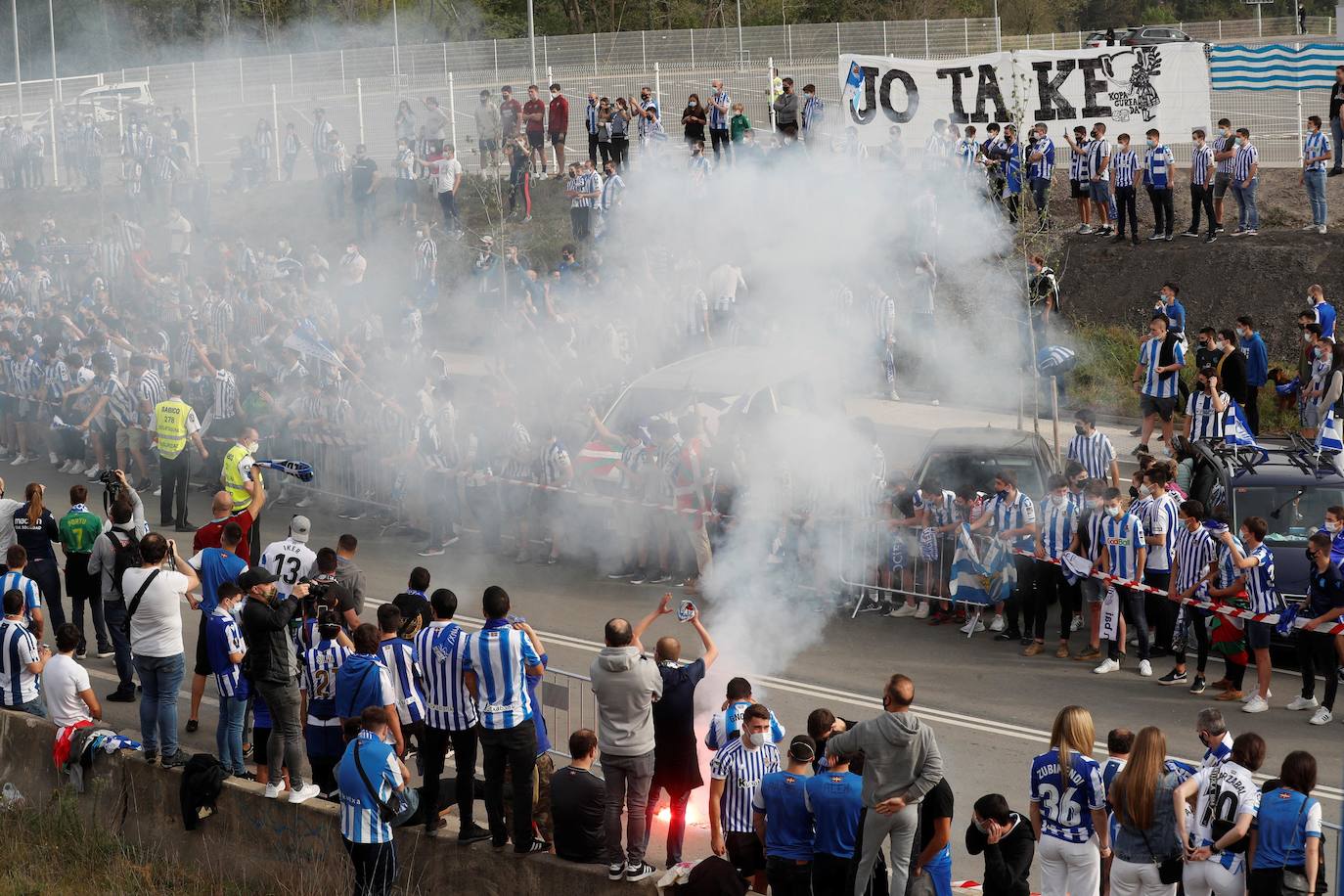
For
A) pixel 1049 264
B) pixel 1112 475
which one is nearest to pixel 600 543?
pixel 1112 475

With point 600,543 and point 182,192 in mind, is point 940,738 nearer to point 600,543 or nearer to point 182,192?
point 600,543

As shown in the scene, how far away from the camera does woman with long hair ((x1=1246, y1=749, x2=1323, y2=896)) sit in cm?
721

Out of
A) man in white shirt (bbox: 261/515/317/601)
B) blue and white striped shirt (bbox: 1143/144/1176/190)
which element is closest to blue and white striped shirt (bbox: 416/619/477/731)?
man in white shirt (bbox: 261/515/317/601)

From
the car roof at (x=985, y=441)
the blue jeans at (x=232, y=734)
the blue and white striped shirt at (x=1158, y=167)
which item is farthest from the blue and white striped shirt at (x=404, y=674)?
the blue and white striped shirt at (x=1158, y=167)

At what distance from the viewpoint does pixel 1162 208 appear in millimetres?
21688

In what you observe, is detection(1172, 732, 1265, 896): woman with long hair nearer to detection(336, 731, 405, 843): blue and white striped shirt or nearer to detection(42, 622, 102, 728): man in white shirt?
detection(336, 731, 405, 843): blue and white striped shirt

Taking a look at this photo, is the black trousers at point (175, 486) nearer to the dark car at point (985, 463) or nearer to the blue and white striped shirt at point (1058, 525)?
the dark car at point (985, 463)

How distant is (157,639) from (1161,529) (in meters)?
7.23

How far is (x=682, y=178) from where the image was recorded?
2166 cm

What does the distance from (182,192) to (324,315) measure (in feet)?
38.8

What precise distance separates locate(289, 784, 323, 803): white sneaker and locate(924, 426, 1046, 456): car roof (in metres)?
6.91

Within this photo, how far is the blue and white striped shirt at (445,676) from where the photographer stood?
8.31 m

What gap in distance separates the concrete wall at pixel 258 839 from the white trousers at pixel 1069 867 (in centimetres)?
193

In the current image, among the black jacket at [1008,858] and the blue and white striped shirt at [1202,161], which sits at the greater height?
the blue and white striped shirt at [1202,161]
